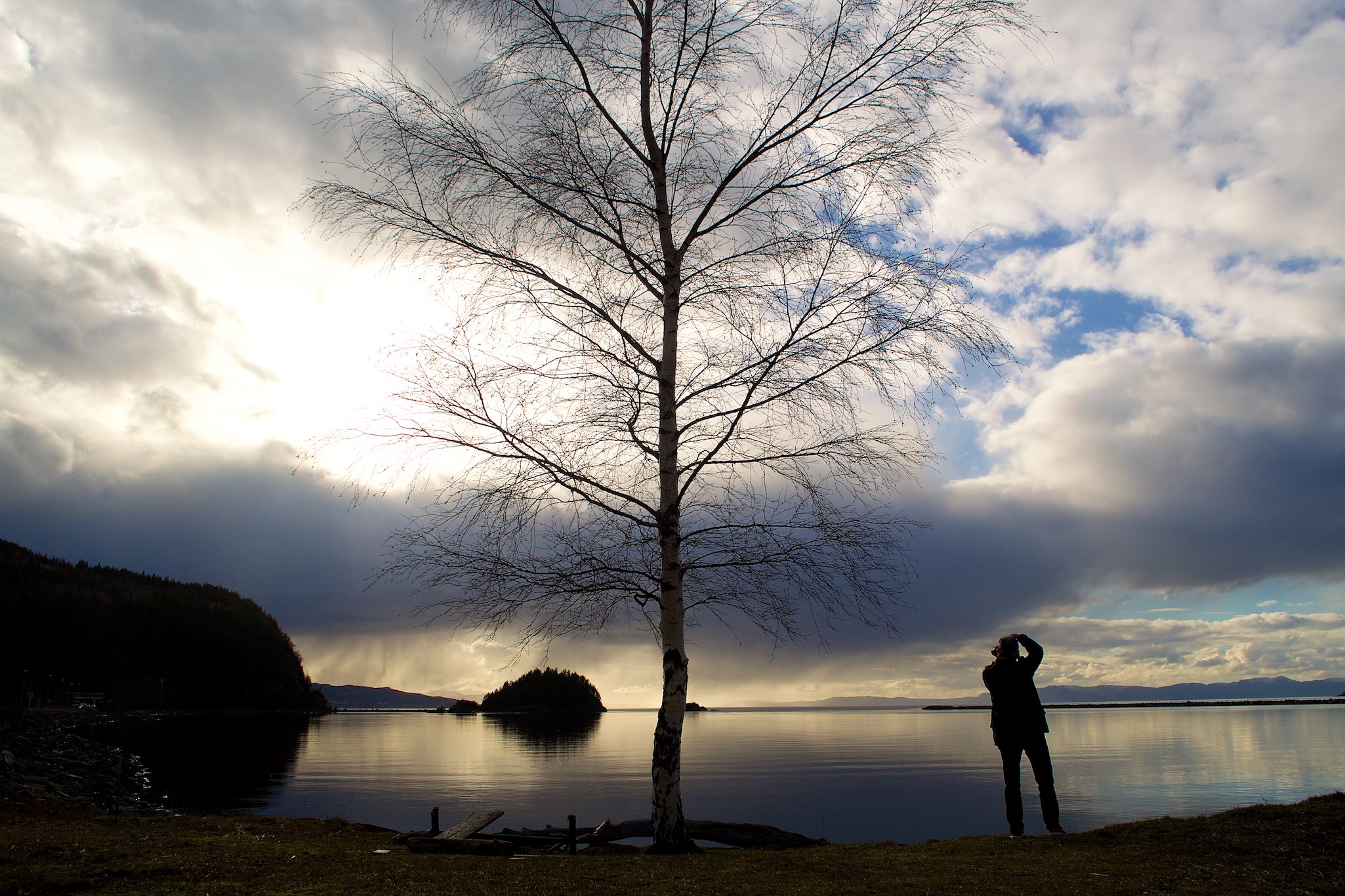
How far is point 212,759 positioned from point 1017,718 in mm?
70514

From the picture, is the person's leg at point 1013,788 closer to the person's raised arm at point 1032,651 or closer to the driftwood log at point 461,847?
the person's raised arm at point 1032,651

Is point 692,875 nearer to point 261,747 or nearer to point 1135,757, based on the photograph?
point 1135,757

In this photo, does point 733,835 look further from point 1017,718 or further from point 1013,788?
point 1017,718

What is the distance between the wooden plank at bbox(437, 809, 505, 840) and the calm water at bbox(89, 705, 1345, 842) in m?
13.8

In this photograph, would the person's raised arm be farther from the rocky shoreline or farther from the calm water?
the rocky shoreline

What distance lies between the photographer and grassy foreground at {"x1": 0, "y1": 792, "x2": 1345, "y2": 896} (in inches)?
321

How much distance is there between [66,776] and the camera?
108ft

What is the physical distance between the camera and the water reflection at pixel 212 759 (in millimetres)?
35000

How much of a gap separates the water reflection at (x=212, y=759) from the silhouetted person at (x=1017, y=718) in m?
28.6

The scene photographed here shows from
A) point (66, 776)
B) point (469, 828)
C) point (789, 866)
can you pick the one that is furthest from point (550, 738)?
point (789, 866)

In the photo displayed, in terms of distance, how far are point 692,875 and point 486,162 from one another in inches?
403

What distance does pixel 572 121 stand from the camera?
11.4 m

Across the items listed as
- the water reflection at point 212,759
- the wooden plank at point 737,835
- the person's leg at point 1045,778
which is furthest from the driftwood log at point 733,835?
the water reflection at point 212,759

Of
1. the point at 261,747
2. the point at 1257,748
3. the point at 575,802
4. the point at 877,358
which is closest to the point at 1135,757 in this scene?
the point at 1257,748
